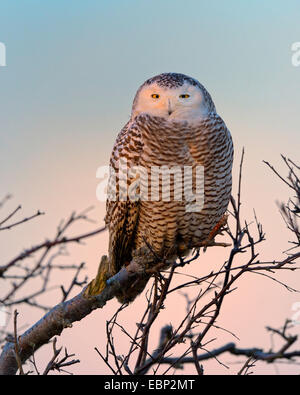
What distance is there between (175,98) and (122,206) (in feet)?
3.74

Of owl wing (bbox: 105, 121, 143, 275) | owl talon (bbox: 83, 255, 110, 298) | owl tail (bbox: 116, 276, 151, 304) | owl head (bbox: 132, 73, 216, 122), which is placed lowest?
owl talon (bbox: 83, 255, 110, 298)

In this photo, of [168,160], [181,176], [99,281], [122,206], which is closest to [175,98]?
[168,160]

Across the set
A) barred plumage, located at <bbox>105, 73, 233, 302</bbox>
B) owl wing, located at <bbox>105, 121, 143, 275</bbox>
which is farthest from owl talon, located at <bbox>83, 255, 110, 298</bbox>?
owl wing, located at <bbox>105, 121, 143, 275</bbox>

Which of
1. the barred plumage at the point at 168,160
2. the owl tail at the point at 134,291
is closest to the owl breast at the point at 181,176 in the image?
the barred plumage at the point at 168,160

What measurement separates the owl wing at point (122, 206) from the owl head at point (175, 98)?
28 cm

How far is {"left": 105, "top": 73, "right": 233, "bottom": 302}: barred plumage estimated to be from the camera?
5.99 m

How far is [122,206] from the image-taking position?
6.18 m

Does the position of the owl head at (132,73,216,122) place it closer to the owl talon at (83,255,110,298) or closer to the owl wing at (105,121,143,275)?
the owl wing at (105,121,143,275)

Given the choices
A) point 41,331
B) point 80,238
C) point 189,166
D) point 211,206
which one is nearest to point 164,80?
point 189,166

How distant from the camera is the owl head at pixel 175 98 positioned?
20.1ft

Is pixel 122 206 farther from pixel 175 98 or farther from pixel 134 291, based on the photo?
pixel 175 98

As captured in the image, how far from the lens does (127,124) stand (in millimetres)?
6434
